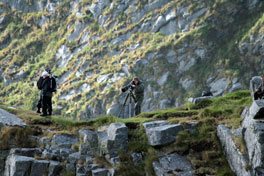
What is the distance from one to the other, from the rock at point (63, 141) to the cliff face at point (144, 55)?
225 ft

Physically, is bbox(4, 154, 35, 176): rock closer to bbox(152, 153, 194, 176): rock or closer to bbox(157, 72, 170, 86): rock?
bbox(152, 153, 194, 176): rock

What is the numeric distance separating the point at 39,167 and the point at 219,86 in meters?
75.4

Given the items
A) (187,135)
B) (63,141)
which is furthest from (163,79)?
(187,135)

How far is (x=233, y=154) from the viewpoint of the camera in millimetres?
7828

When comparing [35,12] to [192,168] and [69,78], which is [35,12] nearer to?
[69,78]

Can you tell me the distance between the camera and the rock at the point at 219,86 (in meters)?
76.8

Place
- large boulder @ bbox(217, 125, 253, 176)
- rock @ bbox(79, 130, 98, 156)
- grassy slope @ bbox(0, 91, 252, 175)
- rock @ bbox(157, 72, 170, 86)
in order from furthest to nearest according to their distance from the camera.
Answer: rock @ bbox(157, 72, 170, 86) → rock @ bbox(79, 130, 98, 156) → grassy slope @ bbox(0, 91, 252, 175) → large boulder @ bbox(217, 125, 253, 176)

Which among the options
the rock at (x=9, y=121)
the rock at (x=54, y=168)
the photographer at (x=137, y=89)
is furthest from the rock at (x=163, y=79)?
the rock at (x=54, y=168)

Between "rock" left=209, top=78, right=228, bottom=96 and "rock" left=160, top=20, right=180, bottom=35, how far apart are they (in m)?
24.7

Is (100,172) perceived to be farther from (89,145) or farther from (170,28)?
(170,28)

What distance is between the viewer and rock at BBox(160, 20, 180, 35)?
94.0 metres

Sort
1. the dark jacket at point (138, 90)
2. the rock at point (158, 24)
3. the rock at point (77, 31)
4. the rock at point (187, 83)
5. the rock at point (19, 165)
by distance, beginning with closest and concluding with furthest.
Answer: the rock at point (19, 165) < the dark jacket at point (138, 90) < the rock at point (187, 83) < the rock at point (158, 24) < the rock at point (77, 31)

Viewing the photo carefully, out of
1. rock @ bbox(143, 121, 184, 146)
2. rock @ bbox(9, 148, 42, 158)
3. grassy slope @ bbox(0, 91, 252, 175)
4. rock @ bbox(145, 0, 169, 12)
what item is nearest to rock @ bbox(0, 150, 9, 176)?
rock @ bbox(9, 148, 42, 158)

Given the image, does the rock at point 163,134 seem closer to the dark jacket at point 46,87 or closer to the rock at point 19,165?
the rock at point 19,165
